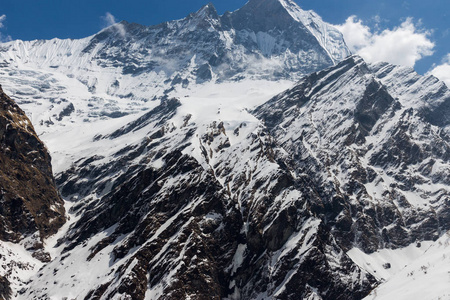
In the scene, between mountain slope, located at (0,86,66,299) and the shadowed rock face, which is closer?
mountain slope, located at (0,86,66,299)

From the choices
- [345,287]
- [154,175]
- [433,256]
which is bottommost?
[345,287]

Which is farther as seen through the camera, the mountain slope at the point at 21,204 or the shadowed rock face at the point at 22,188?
the shadowed rock face at the point at 22,188

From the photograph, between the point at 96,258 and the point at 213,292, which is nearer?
the point at 213,292

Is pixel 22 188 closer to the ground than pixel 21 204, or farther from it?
farther from it

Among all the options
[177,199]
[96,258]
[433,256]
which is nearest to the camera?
[433,256]

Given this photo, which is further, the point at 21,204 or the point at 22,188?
the point at 22,188

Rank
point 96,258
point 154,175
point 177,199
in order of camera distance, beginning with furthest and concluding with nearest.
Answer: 1. point 154,175
2. point 177,199
3. point 96,258

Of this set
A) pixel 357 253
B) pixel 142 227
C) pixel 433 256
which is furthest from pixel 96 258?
pixel 433 256

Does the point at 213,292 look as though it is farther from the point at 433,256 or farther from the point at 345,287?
the point at 433,256
